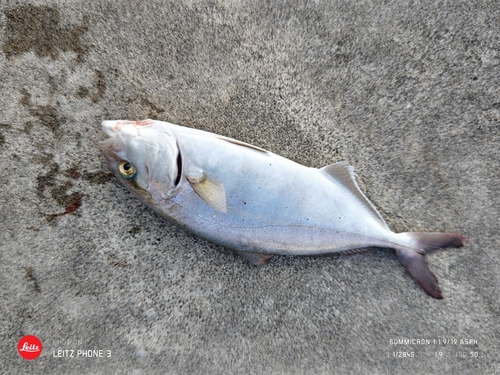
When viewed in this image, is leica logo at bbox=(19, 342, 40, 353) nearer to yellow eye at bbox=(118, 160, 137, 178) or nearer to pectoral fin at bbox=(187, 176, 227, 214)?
yellow eye at bbox=(118, 160, 137, 178)

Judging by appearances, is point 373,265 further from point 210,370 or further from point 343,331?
point 210,370

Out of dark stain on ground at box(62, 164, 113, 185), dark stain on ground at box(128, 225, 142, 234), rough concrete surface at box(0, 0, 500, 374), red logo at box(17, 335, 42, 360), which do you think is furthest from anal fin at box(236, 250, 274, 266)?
red logo at box(17, 335, 42, 360)

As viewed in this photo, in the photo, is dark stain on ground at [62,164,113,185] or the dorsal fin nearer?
the dorsal fin

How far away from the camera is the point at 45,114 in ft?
6.10

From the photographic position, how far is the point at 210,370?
6.17ft

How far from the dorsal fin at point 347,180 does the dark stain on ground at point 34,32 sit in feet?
6.15

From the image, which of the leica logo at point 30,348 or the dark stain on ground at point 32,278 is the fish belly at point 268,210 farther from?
the leica logo at point 30,348

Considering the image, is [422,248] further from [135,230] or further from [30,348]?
[30,348]

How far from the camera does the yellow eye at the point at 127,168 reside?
1.59 m

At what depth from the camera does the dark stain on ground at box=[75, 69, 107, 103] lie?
6.17ft

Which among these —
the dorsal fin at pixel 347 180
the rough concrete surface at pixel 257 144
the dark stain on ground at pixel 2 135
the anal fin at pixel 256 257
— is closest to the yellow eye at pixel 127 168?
the rough concrete surface at pixel 257 144

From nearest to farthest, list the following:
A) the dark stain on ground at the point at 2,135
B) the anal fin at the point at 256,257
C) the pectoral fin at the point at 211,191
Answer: the pectoral fin at the point at 211,191 → the anal fin at the point at 256,257 → the dark stain on ground at the point at 2,135

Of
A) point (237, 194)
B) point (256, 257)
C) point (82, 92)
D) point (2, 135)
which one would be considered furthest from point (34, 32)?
point (256, 257)

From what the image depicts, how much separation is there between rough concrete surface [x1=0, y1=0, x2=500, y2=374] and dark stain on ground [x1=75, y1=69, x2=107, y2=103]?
0.02 metres
